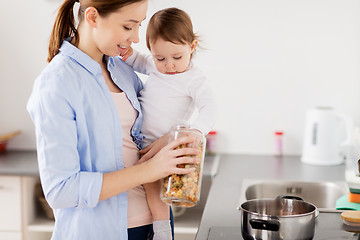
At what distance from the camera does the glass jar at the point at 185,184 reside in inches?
48.5

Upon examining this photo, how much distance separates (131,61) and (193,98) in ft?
0.73

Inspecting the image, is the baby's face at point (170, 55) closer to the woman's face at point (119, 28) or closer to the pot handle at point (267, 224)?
the woman's face at point (119, 28)

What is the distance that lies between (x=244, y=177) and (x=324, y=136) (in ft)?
1.61

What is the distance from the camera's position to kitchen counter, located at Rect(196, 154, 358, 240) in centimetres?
152

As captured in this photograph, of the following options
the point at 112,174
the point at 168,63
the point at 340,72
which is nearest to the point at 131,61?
the point at 168,63

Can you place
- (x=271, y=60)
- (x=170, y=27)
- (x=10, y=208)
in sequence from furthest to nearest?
(x=271, y=60), (x=10, y=208), (x=170, y=27)

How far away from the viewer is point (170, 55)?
140 centimetres

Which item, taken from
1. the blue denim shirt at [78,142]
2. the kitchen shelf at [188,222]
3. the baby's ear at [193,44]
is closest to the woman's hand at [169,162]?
the blue denim shirt at [78,142]

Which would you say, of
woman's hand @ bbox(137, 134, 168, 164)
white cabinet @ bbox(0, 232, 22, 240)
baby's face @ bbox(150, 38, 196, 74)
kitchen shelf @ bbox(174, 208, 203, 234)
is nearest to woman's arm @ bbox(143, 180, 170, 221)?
woman's hand @ bbox(137, 134, 168, 164)

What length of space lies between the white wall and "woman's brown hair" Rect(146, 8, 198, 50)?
1168mm

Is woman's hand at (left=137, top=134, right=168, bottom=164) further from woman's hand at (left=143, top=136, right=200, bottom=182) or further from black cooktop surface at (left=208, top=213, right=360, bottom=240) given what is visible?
black cooktop surface at (left=208, top=213, right=360, bottom=240)

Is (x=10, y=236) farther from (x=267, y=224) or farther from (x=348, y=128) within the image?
(x=348, y=128)

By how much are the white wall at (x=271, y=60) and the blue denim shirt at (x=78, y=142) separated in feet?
4.27

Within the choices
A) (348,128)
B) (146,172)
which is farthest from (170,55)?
(348,128)
